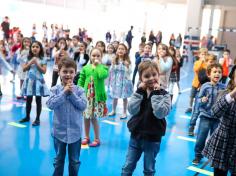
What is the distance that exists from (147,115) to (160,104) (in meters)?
0.17

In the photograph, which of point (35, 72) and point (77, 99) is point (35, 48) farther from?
point (77, 99)

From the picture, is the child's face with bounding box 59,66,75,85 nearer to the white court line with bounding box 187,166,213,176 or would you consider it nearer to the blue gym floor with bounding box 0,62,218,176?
the blue gym floor with bounding box 0,62,218,176

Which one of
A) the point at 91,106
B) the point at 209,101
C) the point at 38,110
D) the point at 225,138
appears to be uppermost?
the point at 209,101

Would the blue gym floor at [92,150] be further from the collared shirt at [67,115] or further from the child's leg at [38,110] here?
the collared shirt at [67,115]

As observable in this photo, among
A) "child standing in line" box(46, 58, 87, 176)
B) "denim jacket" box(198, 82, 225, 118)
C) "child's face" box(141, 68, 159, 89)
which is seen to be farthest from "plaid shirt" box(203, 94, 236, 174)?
"child standing in line" box(46, 58, 87, 176)

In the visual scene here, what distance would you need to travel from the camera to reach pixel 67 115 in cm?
289

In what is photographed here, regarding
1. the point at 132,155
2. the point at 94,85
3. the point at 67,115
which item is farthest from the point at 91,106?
the point at 132,155

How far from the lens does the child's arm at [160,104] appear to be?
254 centimetres

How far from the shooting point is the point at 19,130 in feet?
15.5

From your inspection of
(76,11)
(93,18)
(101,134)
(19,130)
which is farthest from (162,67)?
(93,18)

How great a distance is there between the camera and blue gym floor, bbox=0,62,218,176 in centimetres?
361

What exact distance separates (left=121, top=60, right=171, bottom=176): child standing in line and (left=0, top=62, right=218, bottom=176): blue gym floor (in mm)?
961

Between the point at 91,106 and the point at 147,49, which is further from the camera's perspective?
the point at 147,49

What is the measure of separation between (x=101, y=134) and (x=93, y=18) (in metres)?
21.7
